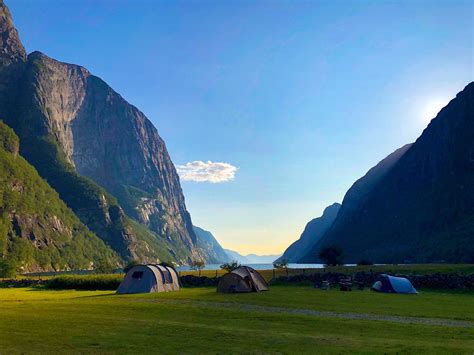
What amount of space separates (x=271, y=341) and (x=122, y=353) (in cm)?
620

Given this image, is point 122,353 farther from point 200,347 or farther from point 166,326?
point 166,326

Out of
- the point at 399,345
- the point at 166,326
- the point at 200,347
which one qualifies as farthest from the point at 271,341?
the point at 166,326

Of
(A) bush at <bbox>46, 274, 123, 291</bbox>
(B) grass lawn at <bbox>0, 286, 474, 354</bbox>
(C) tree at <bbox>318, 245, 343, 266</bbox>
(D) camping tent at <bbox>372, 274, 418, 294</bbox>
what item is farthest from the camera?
(C) tree at <bbox>318, 245, 343, 266</bbox>

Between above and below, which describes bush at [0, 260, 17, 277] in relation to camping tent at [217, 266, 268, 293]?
above

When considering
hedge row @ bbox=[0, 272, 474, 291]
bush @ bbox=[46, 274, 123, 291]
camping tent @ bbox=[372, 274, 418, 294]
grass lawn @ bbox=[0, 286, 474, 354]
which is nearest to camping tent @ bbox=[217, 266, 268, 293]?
hedge row @ bbox=[0, 272, 474, 291]

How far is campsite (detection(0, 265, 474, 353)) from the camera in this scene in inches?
730

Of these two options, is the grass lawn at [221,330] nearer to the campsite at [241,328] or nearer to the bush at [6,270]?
the campsite at [241,328]

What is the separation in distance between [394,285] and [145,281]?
2689 centimetres

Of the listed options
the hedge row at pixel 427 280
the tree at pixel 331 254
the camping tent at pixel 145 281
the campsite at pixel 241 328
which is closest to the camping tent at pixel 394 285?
the hedge row at pixel 427 280

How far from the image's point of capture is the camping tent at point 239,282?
4931 centimetres

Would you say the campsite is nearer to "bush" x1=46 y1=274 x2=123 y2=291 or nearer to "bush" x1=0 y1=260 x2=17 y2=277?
"bush" x1=46 y1=274 x2=123 y2=291

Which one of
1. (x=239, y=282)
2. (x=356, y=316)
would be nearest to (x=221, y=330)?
(x=356, y=316)

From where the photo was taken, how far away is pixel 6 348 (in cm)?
1812

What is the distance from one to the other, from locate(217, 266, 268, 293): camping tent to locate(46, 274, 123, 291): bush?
20.4 meters
